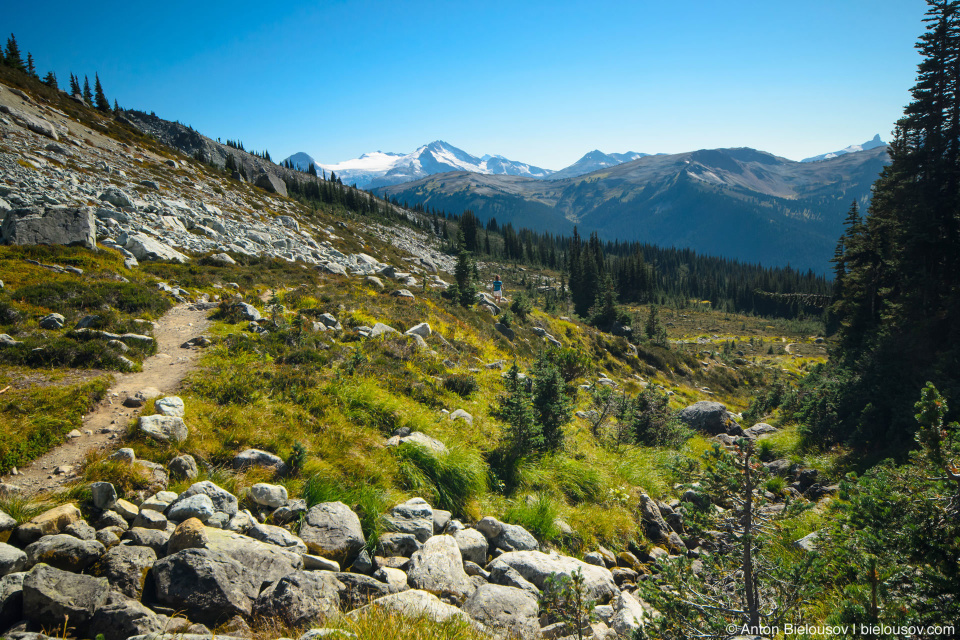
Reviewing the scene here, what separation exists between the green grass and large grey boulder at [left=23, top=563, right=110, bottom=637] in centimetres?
314

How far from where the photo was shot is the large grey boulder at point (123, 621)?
3029 millimetres

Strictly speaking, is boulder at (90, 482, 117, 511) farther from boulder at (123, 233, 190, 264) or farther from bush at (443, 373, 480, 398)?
boulder at (123, 233, 190, 264)

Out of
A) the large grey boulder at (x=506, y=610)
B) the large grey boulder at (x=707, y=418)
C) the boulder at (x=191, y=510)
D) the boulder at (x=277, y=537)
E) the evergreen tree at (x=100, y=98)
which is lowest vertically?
the large grey boulder at (x=707, y=418)

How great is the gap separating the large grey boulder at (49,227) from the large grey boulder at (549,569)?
2036cm

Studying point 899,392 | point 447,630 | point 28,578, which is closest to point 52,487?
point 28,578

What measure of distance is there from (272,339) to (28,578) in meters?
8.42

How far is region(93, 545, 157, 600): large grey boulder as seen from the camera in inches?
140

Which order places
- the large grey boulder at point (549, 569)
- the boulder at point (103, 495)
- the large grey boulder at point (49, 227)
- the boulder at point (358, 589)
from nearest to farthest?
the boulder at point (358, 589) < the boulder at point (103, 495) < the large grey boulder at point (549, 569) < the large grey boulder at point (49, 227)

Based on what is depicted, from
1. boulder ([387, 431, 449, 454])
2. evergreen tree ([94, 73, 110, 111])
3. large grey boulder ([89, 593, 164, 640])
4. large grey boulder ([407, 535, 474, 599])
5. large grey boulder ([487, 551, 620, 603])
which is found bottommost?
large grey boulder ([487, 551, 620, 603])

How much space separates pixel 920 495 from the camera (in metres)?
3.34

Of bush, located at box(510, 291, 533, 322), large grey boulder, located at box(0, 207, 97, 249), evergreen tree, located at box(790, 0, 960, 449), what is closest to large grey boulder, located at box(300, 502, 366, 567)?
evergreen tree, located at box(790, 0, 960, 449)

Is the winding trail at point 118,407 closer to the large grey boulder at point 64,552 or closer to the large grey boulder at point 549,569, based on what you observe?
the large grey boulder at point 64,552

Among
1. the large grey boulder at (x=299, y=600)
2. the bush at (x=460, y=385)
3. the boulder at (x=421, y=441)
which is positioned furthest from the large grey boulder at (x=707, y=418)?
the large grey boulder at (x=299, y=600)

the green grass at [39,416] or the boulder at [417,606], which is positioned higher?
the green grass at [39,416]
